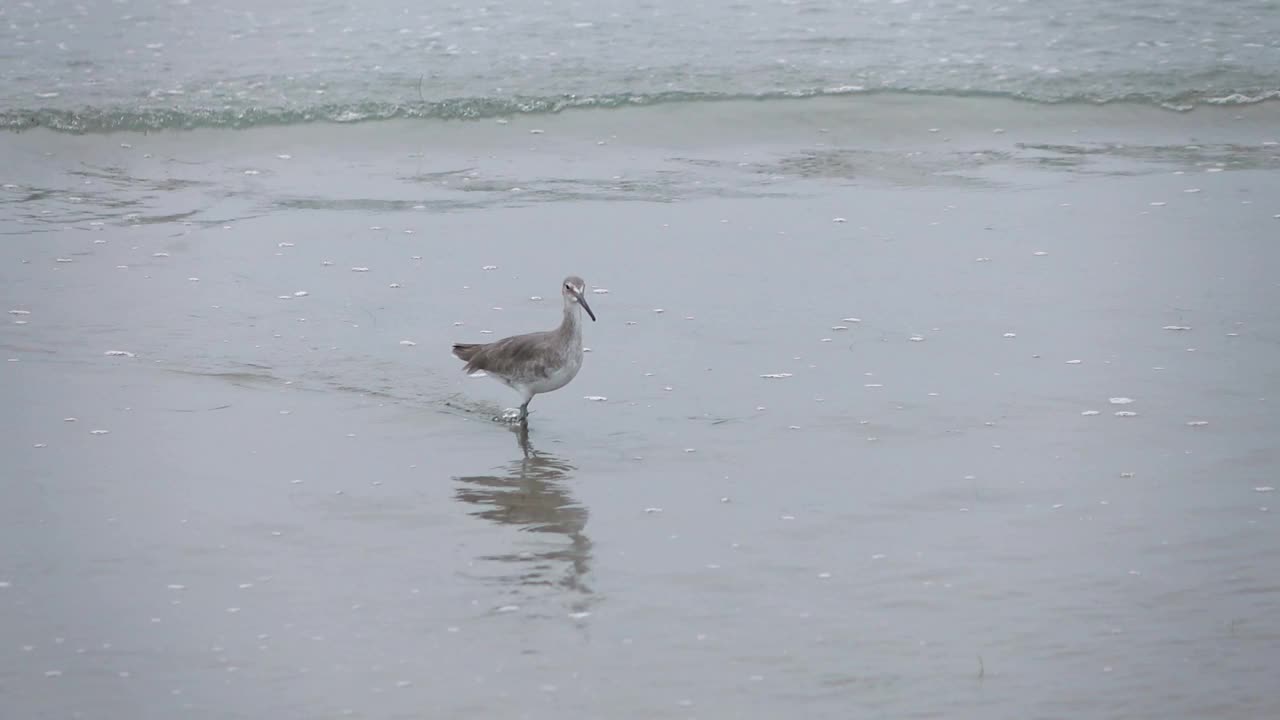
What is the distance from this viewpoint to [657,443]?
9766 mm

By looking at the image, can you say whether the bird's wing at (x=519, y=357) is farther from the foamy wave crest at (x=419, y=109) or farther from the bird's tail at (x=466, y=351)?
the foamy wave crest at (x=419, y=109)

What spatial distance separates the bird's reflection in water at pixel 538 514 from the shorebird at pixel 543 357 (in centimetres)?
31

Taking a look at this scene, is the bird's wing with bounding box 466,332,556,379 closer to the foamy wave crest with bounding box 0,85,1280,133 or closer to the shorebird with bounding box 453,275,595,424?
the shorebird with bounding box 453,275,595,424

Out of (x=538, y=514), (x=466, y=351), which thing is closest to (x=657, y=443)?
(x=538, y=514)

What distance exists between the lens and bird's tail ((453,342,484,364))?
10.6 meters

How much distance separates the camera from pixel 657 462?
31.0 feet

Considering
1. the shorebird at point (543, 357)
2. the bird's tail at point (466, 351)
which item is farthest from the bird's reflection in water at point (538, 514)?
the bird's tail at point (466, 351)

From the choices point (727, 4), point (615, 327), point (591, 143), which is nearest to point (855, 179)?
point (591, 143)

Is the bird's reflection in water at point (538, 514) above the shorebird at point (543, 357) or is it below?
below

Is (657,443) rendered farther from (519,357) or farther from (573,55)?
(573,55)

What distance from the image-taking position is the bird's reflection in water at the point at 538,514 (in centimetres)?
784

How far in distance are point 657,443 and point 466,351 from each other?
1.62 meters

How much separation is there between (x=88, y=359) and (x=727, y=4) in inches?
623

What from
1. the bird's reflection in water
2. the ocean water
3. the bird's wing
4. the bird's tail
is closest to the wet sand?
the bird's reflection in water
